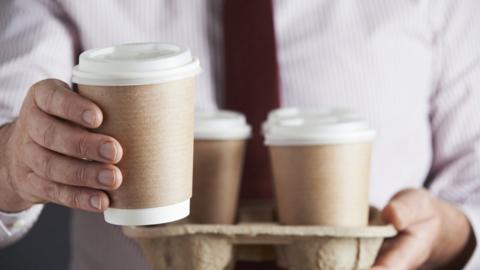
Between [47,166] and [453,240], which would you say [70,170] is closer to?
[47,166]

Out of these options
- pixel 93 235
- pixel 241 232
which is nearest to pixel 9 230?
pixel 93 235

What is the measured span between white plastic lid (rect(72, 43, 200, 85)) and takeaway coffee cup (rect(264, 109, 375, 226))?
0.27 metres

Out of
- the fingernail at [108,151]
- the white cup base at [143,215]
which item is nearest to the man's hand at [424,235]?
the white cup base at [143,215]

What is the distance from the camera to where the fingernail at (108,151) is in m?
0.95

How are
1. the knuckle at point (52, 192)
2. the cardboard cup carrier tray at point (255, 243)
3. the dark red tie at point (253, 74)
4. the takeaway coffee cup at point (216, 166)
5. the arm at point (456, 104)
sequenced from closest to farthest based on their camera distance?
the knuckle at point (52, 192) < the cardboard cup carrier tray at point (255, 243) < the takeaway coffee cup at point (216, 166) < the dark red tie at point (253, 74) < the arm at point (456, 104)

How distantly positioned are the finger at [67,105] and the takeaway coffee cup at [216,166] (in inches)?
11.6

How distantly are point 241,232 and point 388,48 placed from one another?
0.56 meters

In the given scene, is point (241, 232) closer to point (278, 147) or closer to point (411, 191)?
point (278, 147)

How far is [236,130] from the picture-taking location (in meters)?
1.27

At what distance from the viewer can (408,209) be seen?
129 cm

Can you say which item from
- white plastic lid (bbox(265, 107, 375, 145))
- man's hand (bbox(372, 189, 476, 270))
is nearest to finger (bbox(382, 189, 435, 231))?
man's hand (bbox(372, 189, 476, 270))

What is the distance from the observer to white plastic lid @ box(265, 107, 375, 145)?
47.3 inches

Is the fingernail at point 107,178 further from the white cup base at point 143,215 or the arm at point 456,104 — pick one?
the arm at point 456,104

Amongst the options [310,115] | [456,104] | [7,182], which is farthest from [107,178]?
[456,104]
